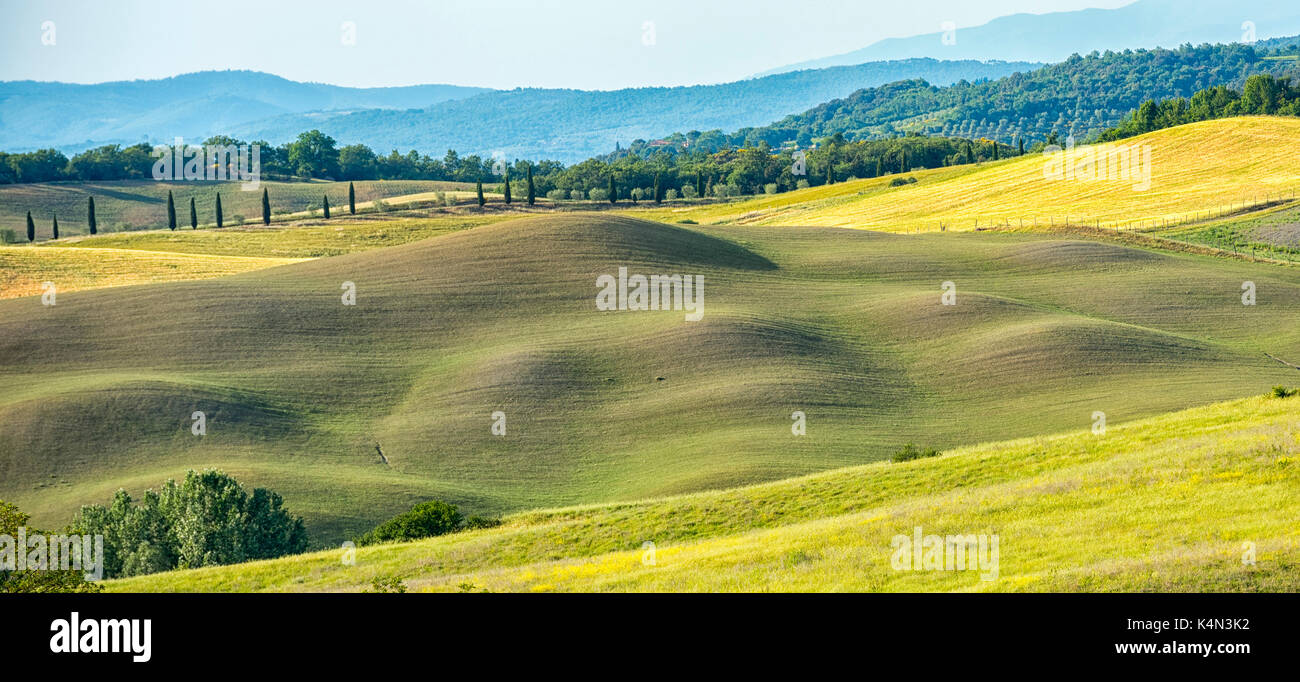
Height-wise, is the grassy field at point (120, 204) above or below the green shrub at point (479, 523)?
above

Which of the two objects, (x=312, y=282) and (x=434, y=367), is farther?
(x=312, y=282)

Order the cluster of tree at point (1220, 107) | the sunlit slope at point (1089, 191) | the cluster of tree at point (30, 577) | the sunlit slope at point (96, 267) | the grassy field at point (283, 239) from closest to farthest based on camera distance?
the cluster of tree at point (30, 577) → the sunlit slope at point (96, 267) → the grassy field at point (283, 239) → the sunlit slope at point (1089, 191) → the cluster of tree at point (1220, 107)

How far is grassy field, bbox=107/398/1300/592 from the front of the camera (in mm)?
19391

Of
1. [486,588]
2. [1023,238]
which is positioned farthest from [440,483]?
[1023,238]

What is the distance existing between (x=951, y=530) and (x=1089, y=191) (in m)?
109

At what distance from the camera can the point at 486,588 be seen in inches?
849

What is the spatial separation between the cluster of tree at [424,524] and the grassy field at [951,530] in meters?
1.50

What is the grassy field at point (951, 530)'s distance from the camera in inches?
763

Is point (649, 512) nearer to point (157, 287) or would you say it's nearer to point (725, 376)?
point (725, 376)

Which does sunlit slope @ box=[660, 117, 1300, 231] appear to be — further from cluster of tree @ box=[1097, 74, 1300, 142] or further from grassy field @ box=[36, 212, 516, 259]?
grassy field @ box=[36, 212, 516, 259]

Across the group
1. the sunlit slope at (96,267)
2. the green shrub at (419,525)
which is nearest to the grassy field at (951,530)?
the green shrub at (419,525)

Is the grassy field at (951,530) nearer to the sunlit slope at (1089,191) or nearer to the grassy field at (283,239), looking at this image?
the grassy field at (283,239)

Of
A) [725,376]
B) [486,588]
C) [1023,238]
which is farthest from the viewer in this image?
[1023,238]
